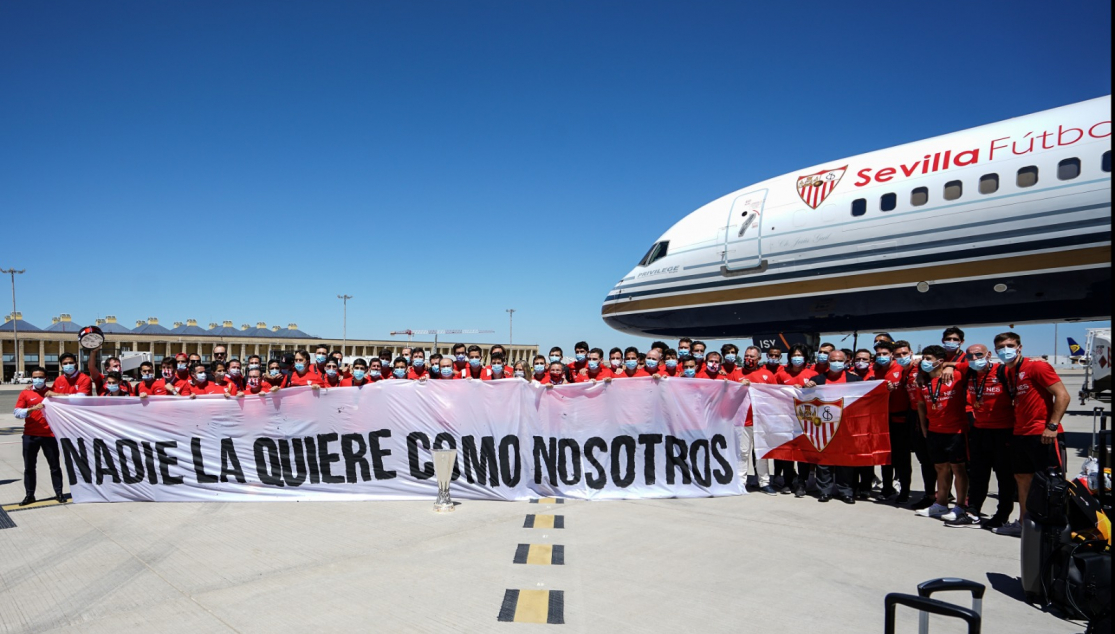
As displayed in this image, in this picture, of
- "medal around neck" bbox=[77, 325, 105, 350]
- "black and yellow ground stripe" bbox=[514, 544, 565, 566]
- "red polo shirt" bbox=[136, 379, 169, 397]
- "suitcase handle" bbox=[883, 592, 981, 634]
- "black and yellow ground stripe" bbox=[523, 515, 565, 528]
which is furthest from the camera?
"medal around neck" bbox=[77, 325, 105, 350]

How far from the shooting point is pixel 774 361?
961cm

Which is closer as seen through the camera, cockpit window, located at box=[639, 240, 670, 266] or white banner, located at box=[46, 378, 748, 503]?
white banner, located at box=[46, 378, 748, 503]

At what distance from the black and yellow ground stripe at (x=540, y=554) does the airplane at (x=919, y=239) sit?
848cm

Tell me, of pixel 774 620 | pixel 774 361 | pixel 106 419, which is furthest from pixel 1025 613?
pixel 106 419

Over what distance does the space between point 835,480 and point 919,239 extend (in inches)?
247

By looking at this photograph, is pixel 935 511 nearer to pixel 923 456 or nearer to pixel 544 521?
pixel 923 456

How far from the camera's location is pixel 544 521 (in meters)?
6.98

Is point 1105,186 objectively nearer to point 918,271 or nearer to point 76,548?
point 918,271

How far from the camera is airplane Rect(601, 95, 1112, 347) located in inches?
424

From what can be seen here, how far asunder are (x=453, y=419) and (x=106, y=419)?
4367 mm

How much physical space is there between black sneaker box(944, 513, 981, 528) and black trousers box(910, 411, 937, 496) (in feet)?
2.55

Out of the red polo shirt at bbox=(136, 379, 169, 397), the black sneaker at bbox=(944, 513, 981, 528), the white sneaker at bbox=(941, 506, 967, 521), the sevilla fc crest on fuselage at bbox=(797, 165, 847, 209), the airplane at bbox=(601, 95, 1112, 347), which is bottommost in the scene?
the black sneaker at bbox=(944, 513, 981, 528)

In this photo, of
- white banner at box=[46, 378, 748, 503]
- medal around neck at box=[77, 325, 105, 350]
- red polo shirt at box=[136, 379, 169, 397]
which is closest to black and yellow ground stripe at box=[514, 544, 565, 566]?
white banner at box=[46, 378, 748, 503]

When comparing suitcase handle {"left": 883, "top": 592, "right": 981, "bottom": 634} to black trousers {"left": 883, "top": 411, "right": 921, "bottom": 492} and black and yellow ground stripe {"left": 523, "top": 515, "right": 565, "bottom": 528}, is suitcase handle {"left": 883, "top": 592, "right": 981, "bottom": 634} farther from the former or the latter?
black trousers {"left": 883, "top": 411, "right": 921, "bottom": 492}
